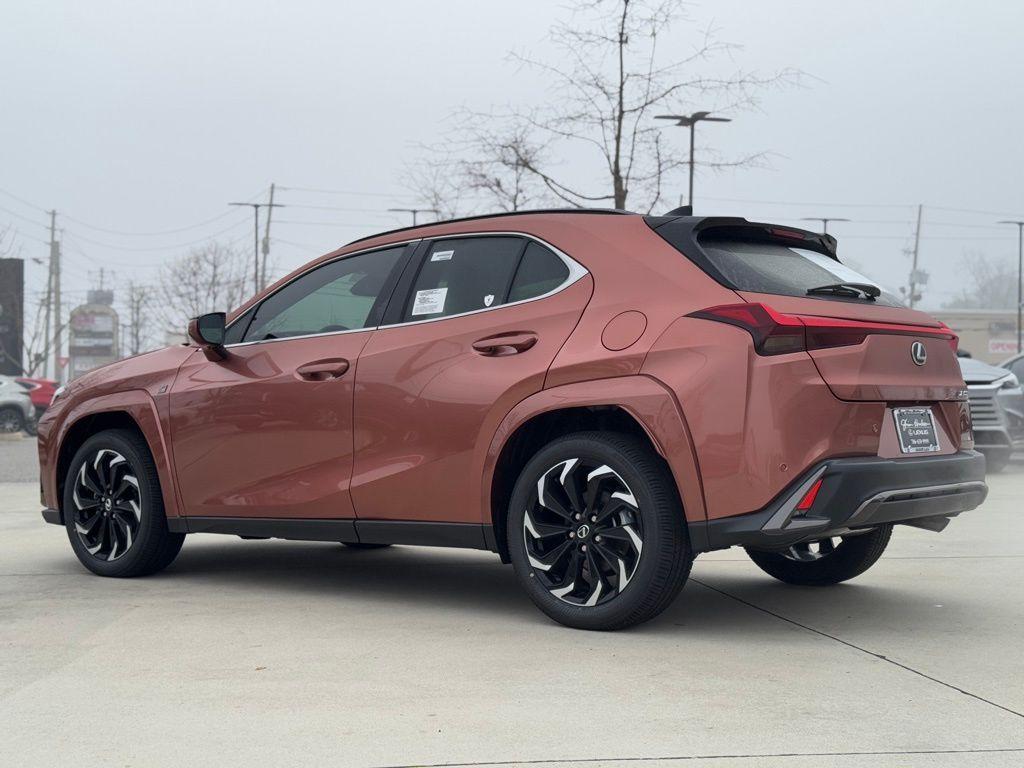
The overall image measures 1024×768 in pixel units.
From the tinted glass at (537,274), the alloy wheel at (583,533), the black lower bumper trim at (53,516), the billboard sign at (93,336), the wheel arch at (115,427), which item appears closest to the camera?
the alloy wheel at (583,533)

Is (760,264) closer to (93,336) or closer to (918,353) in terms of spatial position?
(918,353)

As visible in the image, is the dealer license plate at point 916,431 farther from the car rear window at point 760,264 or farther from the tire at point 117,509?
the tire at point 117,509

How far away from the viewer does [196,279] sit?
77.8 meters

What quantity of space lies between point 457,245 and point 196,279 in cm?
7464

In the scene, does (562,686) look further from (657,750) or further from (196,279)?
(196,279)

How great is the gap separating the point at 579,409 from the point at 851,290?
46.1 inches

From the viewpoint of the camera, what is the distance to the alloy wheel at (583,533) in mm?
4918

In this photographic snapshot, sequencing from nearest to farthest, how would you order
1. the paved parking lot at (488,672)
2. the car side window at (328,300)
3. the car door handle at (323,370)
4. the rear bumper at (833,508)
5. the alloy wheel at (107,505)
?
the paved parking lot at (488,672), the rear bumper at (833,508), the car door handle at (323,370), the car side window at (328,300), the alloy wheel at (107,505)

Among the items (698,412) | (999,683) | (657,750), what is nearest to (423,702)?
(657,750)

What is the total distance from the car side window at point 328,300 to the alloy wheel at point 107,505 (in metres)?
1.02

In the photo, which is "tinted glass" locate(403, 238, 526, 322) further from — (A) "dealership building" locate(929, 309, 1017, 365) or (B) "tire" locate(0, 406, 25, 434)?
(A) "dealership building" locate(929, 309, 1017, 365)

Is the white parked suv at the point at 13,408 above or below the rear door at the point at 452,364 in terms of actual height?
below

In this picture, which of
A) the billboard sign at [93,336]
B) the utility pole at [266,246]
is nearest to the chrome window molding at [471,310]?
the utility pole at [266,246]

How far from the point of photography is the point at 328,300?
20.3ft
